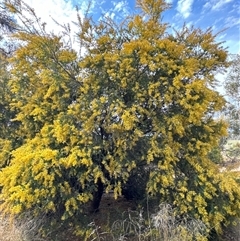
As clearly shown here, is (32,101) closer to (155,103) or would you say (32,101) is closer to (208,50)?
(155,103)

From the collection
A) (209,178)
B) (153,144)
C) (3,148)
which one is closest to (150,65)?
(153,144)

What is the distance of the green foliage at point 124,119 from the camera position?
514 cm

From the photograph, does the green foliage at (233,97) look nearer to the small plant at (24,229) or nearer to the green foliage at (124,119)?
the green foliage at (124,119)

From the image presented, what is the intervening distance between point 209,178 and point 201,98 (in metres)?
1.62

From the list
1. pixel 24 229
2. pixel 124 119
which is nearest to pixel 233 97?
pixel 124 119

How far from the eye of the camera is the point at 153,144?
5.21 m

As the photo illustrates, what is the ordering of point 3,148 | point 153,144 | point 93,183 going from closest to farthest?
point 153,144
point 93,183
point 3,148

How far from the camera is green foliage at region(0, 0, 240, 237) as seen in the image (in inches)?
203

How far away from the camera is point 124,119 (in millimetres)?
5016

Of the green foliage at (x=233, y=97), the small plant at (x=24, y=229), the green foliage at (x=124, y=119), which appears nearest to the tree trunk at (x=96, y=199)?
the green foliage at (x=124, y=119)

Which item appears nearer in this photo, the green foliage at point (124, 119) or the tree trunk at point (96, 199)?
the green foliage at point (124, 119)

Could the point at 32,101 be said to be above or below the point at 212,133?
above

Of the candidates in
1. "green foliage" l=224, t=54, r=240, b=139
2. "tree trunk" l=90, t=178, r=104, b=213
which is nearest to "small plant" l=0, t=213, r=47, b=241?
"tree trunk" l=90, t=178, r=104, b=213

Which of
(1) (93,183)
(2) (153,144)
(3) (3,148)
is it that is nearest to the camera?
(2) (153,144)
